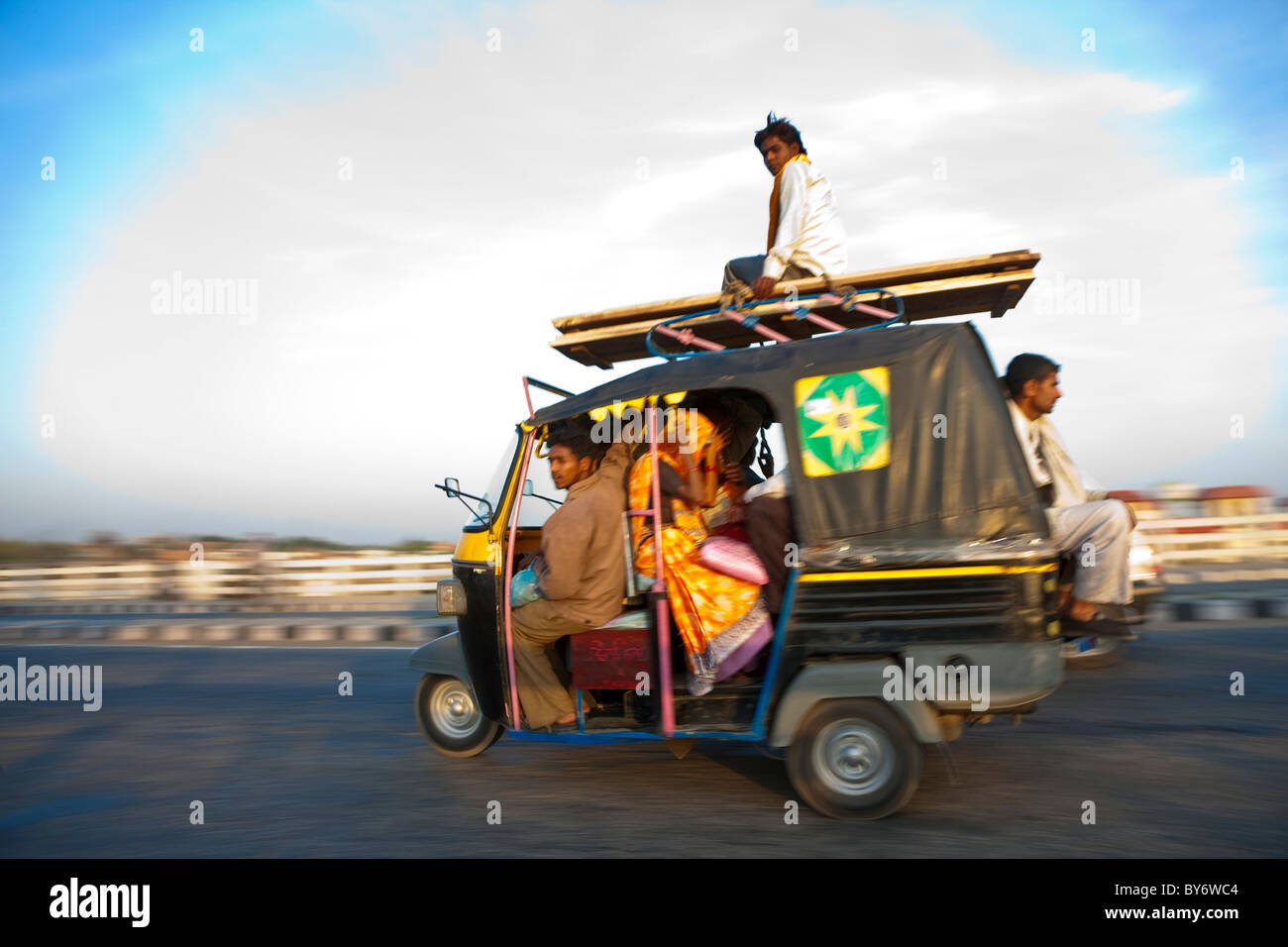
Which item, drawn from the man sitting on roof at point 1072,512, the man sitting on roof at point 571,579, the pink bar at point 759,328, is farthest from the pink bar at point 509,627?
the man sitting on roof at point 1072,512

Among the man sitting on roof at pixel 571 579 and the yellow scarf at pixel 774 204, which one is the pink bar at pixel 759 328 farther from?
the man sitting on roof at pixel 571 579

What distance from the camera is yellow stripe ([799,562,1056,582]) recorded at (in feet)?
14.3

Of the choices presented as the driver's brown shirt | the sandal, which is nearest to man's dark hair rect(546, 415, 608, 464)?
the driver's brown shirt

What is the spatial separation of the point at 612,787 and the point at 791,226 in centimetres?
319

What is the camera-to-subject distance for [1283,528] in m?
16.9

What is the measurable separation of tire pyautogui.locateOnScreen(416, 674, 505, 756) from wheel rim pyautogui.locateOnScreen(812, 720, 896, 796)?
2258 millimetres

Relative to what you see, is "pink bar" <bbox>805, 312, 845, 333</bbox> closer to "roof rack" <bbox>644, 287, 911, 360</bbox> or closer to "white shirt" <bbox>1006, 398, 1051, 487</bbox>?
"roof rack" <bbox>644, 287, 911, 360</bbox>

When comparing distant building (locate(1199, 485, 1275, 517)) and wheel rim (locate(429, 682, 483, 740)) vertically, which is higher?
distant building (locate(1199, 485, 1275, 517))

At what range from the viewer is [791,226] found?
5.59 meters

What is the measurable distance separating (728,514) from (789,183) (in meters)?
1.91

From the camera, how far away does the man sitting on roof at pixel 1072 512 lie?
4.86 meters

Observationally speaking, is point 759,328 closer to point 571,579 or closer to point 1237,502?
point 571,579

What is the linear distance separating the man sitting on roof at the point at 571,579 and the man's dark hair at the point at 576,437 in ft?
0.04
